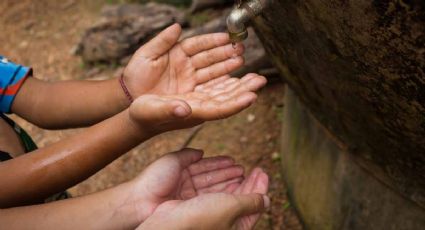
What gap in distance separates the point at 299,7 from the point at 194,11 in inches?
156

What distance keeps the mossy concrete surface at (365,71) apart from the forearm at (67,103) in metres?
0.71

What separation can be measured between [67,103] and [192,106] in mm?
714

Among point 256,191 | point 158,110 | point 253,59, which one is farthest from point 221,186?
point 253,59

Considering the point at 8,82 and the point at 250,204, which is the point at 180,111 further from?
the point at 8,82

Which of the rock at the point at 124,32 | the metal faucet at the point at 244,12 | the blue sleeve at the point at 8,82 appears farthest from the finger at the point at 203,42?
the rock at the point at 124,32

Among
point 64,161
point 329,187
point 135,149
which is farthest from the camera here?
point 135,149

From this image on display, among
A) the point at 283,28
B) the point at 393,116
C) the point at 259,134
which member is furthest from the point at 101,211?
the point at 259,134

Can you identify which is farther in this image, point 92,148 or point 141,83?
point 141,83

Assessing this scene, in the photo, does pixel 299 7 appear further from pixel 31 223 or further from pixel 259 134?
pixel 259 134

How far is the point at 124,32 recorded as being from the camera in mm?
4484

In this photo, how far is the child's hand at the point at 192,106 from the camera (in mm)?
1370

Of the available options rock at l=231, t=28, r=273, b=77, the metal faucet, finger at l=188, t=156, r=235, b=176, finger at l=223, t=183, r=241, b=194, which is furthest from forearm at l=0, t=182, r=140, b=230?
rock at l=231, t=28, r=273, b=77

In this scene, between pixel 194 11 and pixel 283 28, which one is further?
pixel 194 11

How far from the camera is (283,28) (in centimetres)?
159
